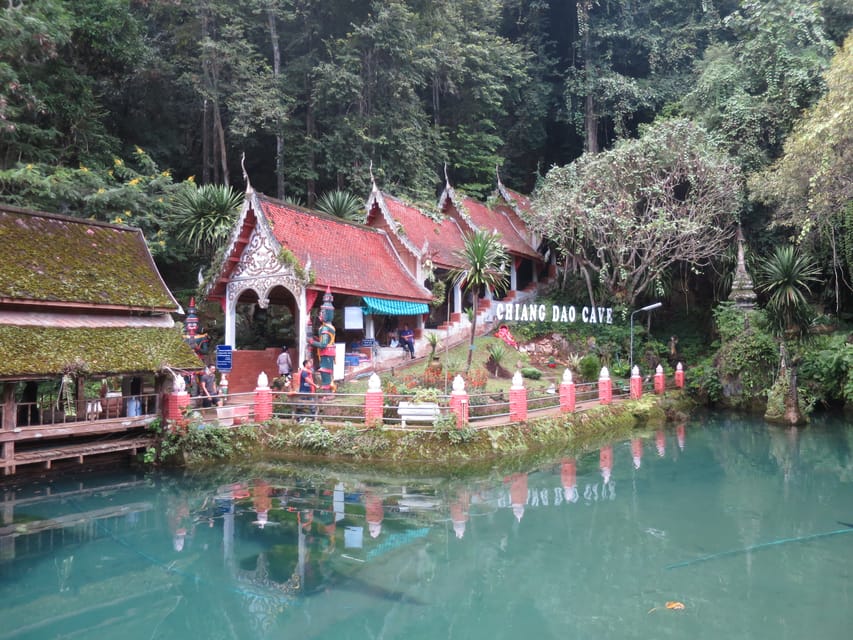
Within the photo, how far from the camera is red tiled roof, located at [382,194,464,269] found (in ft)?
71.4

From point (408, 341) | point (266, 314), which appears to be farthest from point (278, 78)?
point (408, 341)

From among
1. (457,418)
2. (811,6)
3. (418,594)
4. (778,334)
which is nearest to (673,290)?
(778,334)

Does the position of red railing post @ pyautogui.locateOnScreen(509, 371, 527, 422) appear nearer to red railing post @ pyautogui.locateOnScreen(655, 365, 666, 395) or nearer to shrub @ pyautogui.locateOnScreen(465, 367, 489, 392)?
shrub @ pyautogui.locateOnScreen(465, 367, 489, 392)

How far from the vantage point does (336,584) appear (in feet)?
24.8

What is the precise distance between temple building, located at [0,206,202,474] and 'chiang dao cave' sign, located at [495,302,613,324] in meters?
12.7

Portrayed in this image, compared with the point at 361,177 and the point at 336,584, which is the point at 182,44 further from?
the point at 336,584

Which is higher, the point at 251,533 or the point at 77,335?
the point at 77,335

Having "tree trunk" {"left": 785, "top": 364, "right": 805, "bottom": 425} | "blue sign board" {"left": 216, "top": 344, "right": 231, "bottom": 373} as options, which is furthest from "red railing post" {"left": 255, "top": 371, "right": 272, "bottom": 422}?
"tree trunk" {"left": 785, "top": 364, "right": 805, "bottom": 425}

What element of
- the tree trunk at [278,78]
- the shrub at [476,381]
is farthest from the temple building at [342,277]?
the tree trunk at [278,78]

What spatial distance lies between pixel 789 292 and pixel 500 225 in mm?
12310

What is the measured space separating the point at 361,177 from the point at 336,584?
66.2 ft

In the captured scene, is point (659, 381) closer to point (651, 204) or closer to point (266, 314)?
point (651, 204)

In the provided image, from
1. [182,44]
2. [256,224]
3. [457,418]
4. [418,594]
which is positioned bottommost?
[418,594]

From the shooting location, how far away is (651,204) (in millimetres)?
21797
